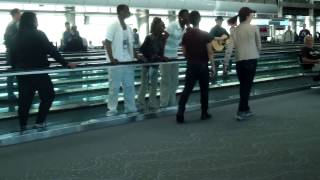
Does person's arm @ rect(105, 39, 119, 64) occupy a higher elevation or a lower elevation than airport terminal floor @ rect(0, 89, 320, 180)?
higher

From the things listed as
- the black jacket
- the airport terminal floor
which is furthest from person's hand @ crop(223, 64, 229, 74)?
the black jacket

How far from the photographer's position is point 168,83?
845 cm

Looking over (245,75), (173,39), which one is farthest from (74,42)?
(245,75)

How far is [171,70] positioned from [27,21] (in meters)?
2.89

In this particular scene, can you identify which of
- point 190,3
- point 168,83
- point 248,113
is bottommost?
point 248,113

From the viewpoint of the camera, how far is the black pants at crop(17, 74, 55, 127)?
6.30 meters

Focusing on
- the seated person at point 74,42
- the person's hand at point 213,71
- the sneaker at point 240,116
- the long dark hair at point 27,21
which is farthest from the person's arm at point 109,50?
A: the seated person at point 74,42

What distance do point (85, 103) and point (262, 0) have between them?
24.5 metres

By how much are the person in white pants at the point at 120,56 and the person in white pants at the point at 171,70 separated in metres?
0.82

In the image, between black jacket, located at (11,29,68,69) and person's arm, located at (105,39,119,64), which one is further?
person's arm, located at (105,39,119,64)

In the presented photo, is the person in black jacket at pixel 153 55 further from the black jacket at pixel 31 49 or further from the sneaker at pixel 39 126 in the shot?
the black jacket at pixel 31 49

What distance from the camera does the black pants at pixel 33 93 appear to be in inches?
248

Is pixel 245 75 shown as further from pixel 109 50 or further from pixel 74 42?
pixel 74 42

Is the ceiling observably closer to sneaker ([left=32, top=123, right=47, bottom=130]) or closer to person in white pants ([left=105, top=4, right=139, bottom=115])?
person in white pants ([left=105, top=4, right=139, bottom=115])
